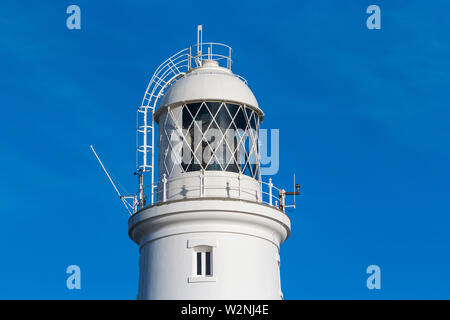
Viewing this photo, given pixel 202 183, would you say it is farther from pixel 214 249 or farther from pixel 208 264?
pixel 208 264

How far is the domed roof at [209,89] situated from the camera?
30891 millimetres

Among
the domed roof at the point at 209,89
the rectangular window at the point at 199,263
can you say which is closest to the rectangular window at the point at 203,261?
the rectangular window at the point at 199,263

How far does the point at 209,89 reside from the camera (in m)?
31.0

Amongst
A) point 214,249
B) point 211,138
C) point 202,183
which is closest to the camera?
point 214,249

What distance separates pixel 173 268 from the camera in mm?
29047

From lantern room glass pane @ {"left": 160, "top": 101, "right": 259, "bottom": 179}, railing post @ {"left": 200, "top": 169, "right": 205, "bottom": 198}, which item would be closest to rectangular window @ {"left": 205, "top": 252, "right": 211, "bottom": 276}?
railing post @ {"left": 200, "top": 169, "right": 205, "bottom": 198}

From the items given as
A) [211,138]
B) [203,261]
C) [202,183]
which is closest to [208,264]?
[203,261]

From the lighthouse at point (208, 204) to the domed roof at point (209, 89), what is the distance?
31mm

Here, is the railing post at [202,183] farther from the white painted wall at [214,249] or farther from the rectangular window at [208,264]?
the rectangular window at [208,264]

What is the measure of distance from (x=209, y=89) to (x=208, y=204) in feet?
12.7

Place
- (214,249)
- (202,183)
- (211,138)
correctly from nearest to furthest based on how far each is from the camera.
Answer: (214,249) < (202,183) < (211,138)
